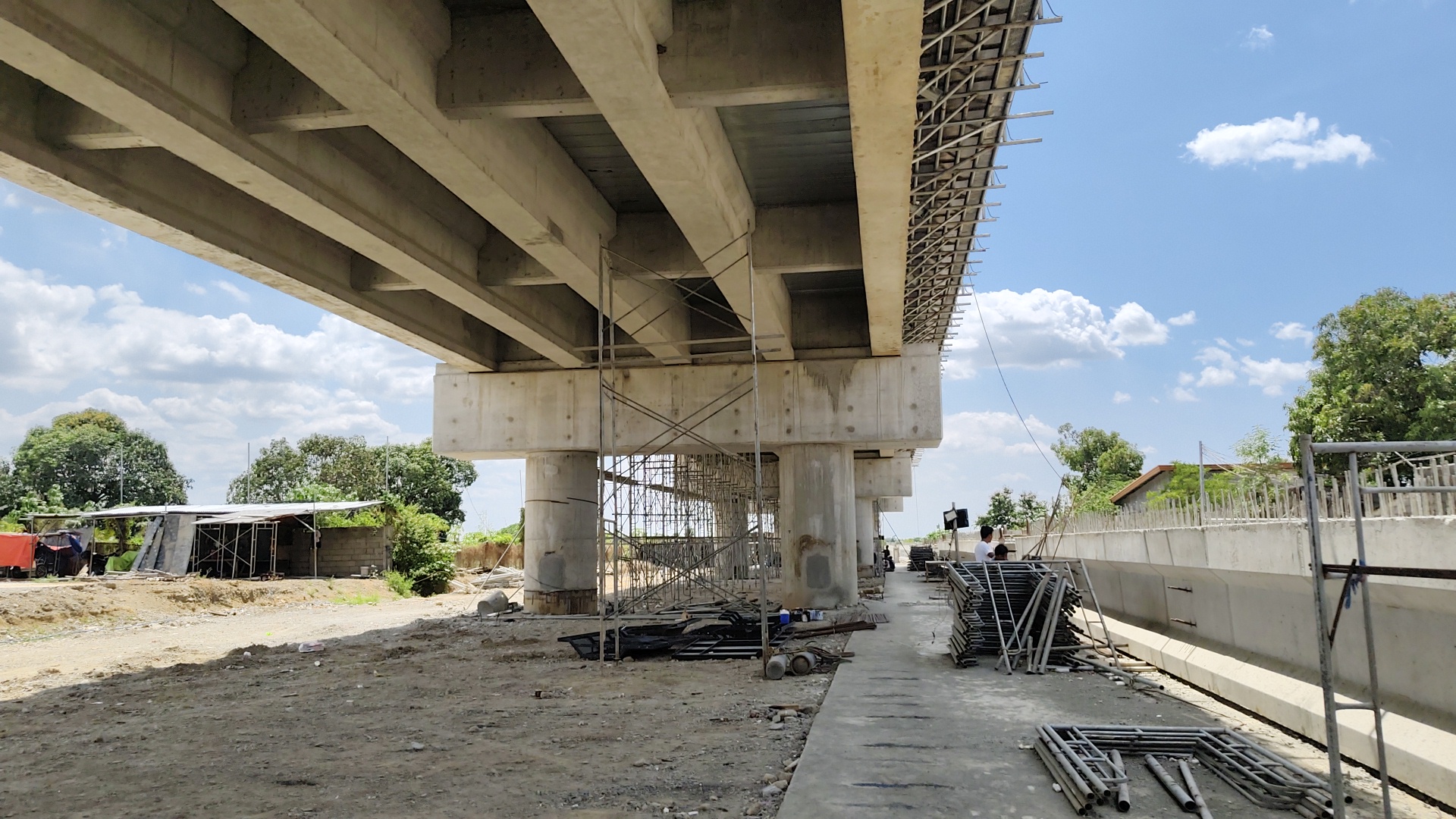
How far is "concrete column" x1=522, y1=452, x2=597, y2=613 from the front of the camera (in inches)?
730

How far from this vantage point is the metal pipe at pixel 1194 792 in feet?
15.4

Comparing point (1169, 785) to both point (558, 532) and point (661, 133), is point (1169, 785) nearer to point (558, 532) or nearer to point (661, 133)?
point (661, 133)

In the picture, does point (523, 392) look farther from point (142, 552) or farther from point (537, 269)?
point (142, 552)

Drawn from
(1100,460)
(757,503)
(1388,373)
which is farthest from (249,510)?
(1100,460)

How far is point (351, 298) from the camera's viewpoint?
13.1 metres

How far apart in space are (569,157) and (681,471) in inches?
642

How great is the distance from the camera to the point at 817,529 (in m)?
17.0

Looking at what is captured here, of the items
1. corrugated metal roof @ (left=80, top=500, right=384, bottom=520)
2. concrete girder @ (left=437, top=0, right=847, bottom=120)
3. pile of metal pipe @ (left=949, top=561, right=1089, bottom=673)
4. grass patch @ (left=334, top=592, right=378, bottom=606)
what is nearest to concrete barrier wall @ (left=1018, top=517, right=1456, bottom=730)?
pile of metal pipe @ (left=949, top=561, right=1089, bottom=673)

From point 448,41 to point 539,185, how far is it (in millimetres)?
2397

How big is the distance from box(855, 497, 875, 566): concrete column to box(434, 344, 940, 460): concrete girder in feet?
60.2

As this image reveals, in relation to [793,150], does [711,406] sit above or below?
below

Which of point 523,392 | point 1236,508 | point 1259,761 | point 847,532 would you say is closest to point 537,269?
point 523,392

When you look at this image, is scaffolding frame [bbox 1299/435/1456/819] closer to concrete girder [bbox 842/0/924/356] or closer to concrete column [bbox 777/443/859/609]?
concrete girder [bbox 842/0/924/356]

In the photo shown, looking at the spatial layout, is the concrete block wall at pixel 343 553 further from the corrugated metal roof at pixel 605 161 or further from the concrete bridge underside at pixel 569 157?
the corrugated metal roof at pixel 605 161
